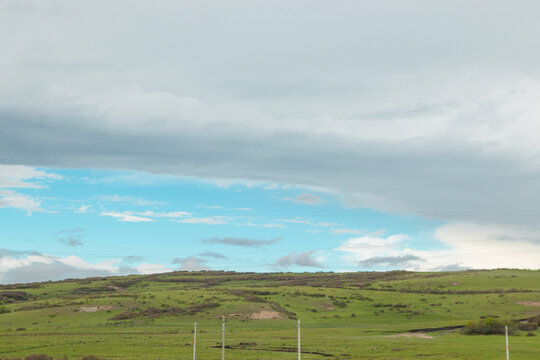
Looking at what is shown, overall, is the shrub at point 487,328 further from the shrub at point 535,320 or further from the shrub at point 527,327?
the shrub at point 535,320

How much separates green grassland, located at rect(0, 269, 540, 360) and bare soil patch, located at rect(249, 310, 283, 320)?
0.23 meters

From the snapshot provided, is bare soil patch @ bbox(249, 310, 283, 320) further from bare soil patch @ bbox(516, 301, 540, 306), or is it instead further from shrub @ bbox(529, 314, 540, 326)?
bare soil patch @ bbox(516, 301, 540, 306)

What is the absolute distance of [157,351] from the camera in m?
71.2

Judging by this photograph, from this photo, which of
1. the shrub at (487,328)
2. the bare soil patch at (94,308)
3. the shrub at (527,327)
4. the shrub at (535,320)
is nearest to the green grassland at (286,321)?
the bare soil patch at (94,308)

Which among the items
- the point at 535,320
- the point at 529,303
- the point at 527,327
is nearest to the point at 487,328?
the point at 527,327

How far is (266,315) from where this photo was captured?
121062 millimetres

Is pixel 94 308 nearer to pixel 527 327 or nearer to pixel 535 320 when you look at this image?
pixel 527 327

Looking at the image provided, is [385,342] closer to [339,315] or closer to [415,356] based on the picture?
[415,356]

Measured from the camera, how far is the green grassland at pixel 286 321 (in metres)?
71.1

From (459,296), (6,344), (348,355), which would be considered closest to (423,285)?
(459,296)

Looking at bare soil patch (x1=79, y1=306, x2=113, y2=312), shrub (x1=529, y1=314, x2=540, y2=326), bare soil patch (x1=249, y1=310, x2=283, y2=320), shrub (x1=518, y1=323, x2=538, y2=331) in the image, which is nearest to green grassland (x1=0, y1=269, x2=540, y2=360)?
bare soil patch (x1=249, y1=310, x2=283, y2=320)

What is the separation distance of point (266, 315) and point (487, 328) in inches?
1921

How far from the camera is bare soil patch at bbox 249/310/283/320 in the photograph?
11950 cm

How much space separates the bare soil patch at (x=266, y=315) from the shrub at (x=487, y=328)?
43.5 m
